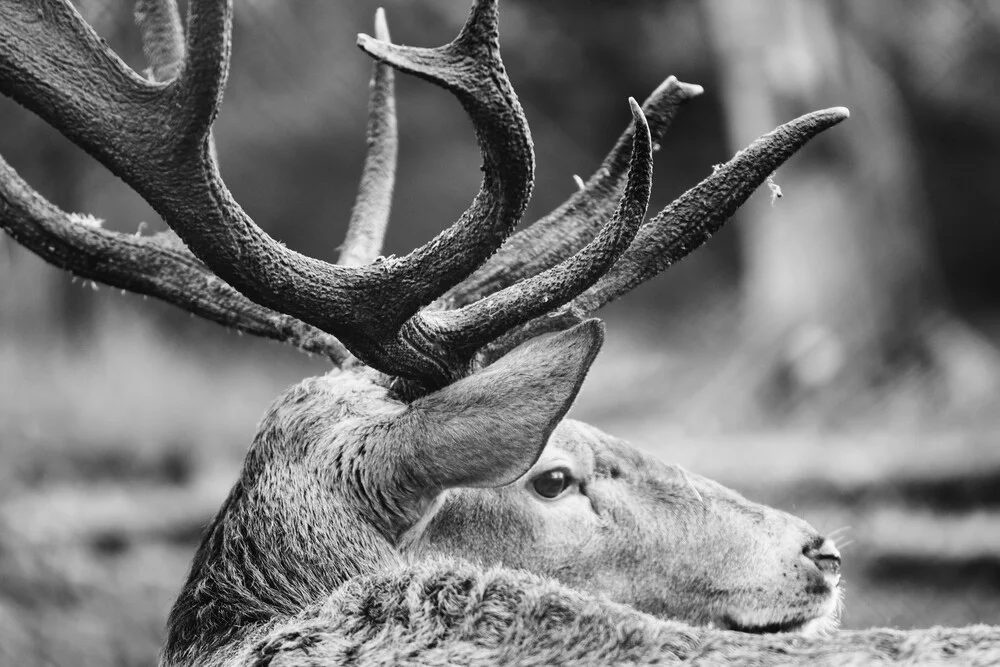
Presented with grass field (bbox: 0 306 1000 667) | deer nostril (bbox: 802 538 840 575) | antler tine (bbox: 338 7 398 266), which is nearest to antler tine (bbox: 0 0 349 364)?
antler tine (bbox: 338 7 398 266)

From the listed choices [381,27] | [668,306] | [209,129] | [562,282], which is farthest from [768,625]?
[668,306]

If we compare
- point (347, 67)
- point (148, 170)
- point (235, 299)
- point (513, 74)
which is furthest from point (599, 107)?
point (148, 170)

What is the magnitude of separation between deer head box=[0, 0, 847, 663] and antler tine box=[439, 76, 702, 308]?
0.41 metres

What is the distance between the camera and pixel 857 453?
9312 millimetres

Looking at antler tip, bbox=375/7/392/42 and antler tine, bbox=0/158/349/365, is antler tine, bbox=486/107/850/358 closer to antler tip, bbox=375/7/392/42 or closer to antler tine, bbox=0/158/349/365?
antler tine, bbox=0/158/349/365

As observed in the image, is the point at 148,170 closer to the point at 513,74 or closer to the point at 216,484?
the point at 216,484

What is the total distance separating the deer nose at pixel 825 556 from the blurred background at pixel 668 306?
264 centimetres

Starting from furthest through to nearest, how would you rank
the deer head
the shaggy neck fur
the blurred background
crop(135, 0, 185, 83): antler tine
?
the blurred background
crop(135, 0, 185, 83): antler tine
the shaggy neck fur
the deer head

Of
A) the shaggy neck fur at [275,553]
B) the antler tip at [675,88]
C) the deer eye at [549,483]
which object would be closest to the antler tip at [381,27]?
the antler tip at [675,88]

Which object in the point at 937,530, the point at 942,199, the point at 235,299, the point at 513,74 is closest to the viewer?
the point at 235,299

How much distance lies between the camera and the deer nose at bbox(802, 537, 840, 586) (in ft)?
11.4

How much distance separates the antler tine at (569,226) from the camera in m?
4.07

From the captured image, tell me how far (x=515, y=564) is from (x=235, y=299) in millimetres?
1454

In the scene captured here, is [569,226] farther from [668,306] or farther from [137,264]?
[668,306]
